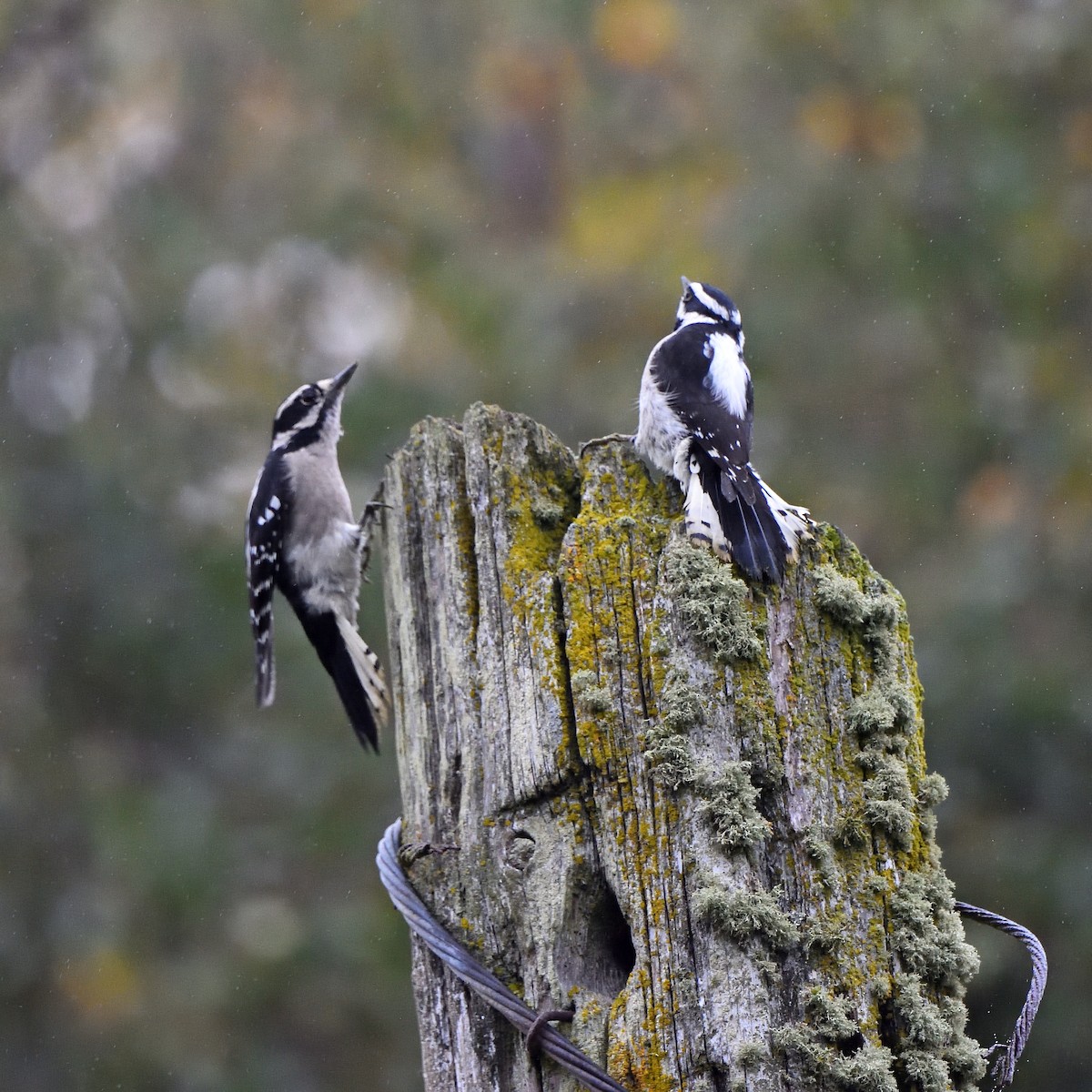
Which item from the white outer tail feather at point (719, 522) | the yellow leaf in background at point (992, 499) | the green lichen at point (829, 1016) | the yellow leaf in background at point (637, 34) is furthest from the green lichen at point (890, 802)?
the yellow leaf in background at point (637, 34)

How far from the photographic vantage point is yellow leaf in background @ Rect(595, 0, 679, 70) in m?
11.0

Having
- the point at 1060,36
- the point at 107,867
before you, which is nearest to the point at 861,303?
the point at 1060,36

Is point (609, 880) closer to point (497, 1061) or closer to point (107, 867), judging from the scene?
point (497, 1061)

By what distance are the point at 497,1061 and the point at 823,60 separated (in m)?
8.36

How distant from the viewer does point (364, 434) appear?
807cm

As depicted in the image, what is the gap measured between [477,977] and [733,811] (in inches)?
22.1

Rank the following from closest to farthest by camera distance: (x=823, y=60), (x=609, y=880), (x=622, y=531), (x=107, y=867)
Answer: (x=609, y=880)
(x=622, y=531)
(x=107, y=867)
(x=823, y=60)

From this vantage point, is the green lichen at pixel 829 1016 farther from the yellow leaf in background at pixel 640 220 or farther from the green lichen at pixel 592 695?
the yellow leaf in background at pixel 640 220

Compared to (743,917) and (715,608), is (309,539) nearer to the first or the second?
(715,608)

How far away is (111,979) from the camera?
26.9ft

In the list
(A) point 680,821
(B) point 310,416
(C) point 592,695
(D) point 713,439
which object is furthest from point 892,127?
(A) point 680,821

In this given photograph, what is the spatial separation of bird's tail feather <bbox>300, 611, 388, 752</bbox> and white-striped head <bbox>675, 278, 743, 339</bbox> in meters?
1.89

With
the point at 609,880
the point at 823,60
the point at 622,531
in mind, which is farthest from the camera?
the point at 823,60

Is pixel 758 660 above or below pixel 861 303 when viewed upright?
below
